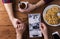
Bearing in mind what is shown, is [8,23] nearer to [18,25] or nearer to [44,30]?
[18,25]

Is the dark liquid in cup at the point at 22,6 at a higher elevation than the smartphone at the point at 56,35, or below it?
higher

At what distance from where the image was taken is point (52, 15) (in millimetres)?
1494

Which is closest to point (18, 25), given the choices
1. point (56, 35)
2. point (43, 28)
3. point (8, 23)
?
point (8, 23)

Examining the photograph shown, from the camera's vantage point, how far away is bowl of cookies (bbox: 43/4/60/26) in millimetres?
1491

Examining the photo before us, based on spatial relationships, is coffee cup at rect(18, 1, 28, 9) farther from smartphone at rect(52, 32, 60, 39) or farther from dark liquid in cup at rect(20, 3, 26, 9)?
smartphone at rect(52, 32, 60, 39)

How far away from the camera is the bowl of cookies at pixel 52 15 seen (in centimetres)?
149

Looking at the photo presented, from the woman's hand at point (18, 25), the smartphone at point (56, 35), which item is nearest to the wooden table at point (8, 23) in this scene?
the woman's hand at point (18, 25)

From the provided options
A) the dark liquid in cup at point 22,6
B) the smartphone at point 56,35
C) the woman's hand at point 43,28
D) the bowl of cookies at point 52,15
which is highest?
the dark liquid in cup at point 22,6

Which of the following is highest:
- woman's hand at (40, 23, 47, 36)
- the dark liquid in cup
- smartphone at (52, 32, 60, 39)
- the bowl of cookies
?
the dark liquid in cup

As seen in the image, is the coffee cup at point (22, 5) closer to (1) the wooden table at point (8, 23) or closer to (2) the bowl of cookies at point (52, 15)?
(1) the wooden table at point (8, 23)

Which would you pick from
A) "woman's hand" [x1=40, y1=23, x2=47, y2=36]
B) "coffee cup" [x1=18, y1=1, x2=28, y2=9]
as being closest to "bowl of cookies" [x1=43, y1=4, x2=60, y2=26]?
"woman's hand" [x1=40, y1=23, x2=47, y2=36]

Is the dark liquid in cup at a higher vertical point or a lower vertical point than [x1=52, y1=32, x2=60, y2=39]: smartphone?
higher

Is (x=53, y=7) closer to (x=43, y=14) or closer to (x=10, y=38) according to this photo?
(x=43, y=14)

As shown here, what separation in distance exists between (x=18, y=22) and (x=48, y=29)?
0.78ft
